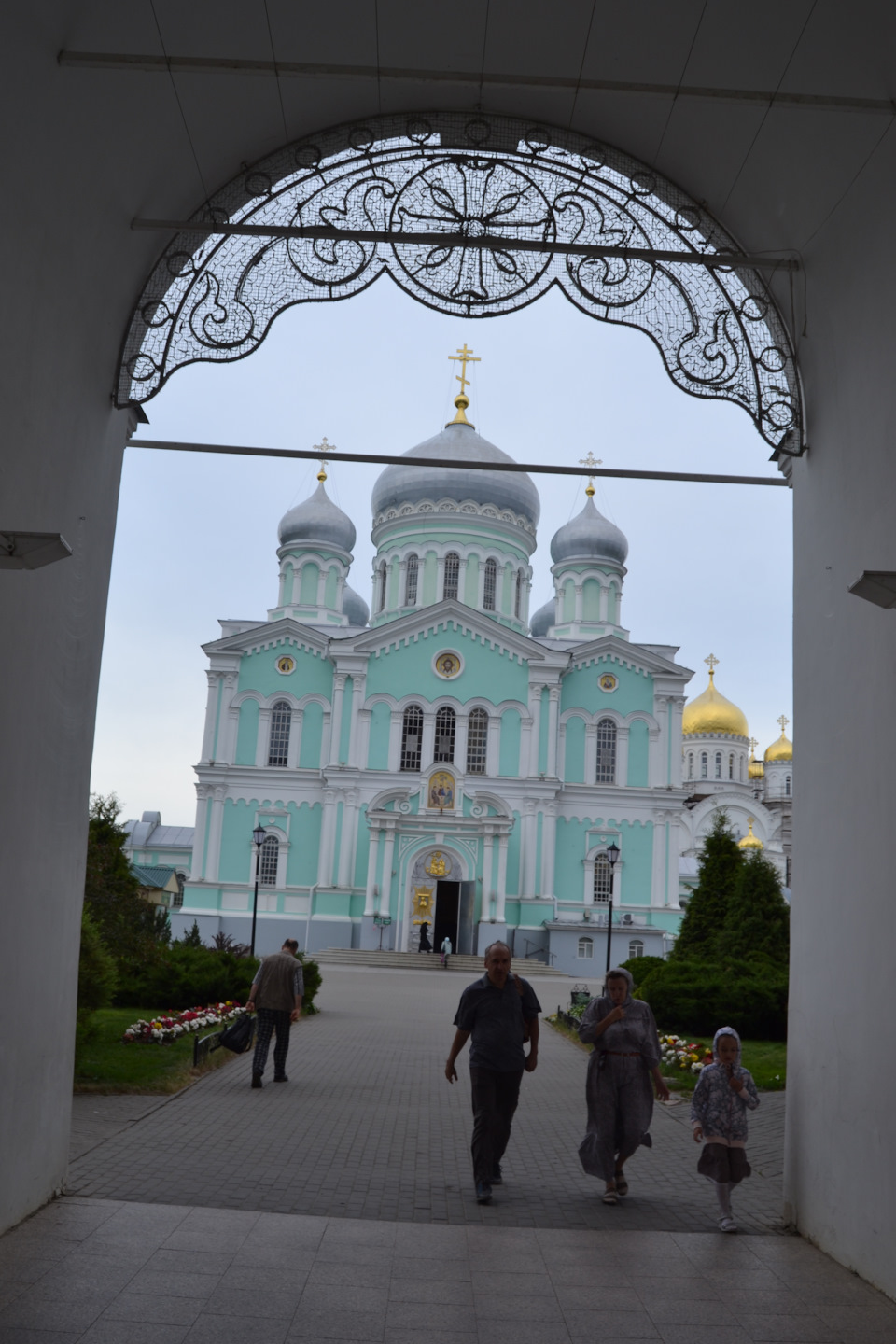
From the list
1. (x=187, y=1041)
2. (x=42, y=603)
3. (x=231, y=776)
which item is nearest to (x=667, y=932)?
(x=231, y=776)

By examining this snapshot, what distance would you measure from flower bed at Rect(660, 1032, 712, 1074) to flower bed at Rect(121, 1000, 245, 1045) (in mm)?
4828

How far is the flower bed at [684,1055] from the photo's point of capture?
45.3ft

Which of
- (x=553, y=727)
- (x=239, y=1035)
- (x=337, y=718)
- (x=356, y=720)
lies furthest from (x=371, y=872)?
(x=239, y=1035)

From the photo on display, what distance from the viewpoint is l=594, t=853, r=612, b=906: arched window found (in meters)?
40.5

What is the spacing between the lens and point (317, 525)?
162 ft

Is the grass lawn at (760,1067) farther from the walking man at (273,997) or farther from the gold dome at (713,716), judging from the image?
the gold dome at (713,716)

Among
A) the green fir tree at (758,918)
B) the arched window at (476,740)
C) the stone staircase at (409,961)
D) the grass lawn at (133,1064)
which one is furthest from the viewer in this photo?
the arched window at (476,740)

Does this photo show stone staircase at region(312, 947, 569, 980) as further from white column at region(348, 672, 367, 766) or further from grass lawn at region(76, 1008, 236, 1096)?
grass lawn at region(76, 1008, 236, 1096)

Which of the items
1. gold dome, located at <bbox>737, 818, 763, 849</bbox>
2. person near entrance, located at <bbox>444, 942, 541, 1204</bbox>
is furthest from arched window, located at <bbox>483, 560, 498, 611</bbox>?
person near entrance, located at <bbox>444, 942, 541, 1204</bbox>

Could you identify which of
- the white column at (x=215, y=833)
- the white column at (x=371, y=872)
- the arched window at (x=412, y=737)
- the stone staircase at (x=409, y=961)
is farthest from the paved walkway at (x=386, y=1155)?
the white column at (x=215, y=833)

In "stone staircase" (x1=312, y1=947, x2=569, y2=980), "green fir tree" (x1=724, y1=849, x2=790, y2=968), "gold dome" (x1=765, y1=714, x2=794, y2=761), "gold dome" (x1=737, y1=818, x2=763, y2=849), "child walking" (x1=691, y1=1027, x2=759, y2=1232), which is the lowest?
"stone staircase" (x1=312, y1=947, x2=569, y2=980)

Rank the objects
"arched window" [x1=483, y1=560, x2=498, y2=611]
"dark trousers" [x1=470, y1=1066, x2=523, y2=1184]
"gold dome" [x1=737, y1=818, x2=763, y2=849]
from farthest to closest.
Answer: "gold dome" [x1=737, y1=818, x2=763, y2=849] < "arched window" [x1=483, y1=560, x2=498, y2=611] < "dark trousers" [x1=470, y1=1066, x2=523, y2=1184]

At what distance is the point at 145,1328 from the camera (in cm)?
470

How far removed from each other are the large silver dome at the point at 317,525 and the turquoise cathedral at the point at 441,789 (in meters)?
6.93
